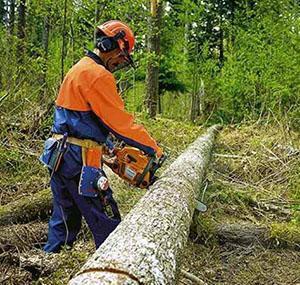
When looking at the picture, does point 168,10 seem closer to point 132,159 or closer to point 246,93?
point 246,93

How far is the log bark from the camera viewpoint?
7.45 ft

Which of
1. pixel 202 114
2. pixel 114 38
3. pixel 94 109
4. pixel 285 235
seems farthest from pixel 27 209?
pixel 202 114

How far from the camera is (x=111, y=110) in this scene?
3.88m

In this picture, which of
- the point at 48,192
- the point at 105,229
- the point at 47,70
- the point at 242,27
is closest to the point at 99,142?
the point at 105,229

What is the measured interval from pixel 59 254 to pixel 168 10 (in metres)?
15.8

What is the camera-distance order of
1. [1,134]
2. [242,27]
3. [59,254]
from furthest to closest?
[242,27] < [1,134] < [59,254]

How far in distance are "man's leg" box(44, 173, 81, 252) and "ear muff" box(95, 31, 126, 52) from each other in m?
1.07

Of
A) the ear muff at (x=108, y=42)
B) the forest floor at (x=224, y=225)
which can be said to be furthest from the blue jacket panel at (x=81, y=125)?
the forest floor at (x=224, y=225)

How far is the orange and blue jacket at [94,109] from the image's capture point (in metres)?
3.87

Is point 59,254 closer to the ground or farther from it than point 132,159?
closer to the ground

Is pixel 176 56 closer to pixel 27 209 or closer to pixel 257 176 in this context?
pixel 257 176

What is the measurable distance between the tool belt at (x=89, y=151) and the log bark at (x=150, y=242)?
0.49m

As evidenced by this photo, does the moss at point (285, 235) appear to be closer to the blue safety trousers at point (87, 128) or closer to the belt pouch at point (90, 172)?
the blue safety trousers at point (87, 128)

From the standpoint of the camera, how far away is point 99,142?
13.3 ft
